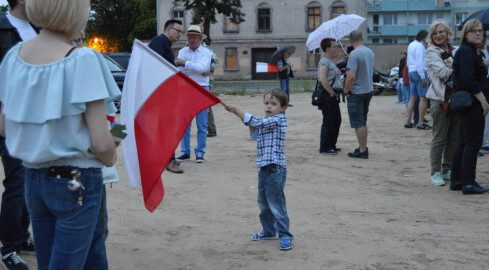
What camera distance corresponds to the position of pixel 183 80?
401 centimetres

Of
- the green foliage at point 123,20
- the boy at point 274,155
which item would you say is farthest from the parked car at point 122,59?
the green foliage at point 123,20

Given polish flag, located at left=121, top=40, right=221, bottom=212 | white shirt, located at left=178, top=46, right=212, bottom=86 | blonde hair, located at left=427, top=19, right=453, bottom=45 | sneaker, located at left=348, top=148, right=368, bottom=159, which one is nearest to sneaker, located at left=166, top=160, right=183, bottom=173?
white shirt, located at left=178, top=46, right=212, bottom=86

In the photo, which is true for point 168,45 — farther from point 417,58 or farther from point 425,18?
point 425,18

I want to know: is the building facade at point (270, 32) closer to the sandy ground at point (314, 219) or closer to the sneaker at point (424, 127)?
the sneaker at point (424, 127)

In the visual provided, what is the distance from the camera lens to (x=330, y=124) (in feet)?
35.2

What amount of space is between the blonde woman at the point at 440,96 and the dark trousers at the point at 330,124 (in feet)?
8.97

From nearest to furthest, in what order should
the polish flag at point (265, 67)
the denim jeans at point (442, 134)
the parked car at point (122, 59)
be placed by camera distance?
1. the denim jeans at point (442, 134)
2. the polish flag at point (265, 67)
3. the parked car at point (122, 59)

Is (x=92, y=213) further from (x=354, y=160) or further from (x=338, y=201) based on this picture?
(x=354, y=160)

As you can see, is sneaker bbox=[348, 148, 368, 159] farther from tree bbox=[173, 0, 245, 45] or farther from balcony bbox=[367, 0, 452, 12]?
balcony bbox=[367, 0, 452, 12]

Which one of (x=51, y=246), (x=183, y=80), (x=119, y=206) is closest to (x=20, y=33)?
(x=183, y=80)

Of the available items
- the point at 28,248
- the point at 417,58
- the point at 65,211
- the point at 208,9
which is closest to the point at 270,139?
the point at 28,248

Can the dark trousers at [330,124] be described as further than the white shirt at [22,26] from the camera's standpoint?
Yes

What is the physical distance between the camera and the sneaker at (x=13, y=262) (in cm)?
455

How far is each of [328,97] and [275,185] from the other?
5.79 m
